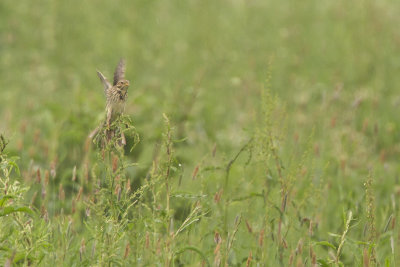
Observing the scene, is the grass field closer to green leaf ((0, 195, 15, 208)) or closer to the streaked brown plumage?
green leaf ((0, 195, 15, 208))

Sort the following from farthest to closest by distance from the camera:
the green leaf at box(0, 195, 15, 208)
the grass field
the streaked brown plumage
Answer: the grass field
the streaked brown plumage
the green leaf at box(0, 195, 15, 208)

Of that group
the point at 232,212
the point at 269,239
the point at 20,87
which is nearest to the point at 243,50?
the point at 20,87

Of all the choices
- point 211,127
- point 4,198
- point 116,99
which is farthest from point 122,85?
point 211,127

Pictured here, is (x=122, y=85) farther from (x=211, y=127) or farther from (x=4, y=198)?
(x=211, y=127)

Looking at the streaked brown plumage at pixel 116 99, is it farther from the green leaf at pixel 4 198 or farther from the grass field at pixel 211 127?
the green leaf at pixel 4 198

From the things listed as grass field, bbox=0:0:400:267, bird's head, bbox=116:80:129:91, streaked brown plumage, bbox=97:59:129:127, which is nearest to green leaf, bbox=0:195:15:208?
grass field, bbox=0:0:400:267

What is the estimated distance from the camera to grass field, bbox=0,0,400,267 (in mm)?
2717

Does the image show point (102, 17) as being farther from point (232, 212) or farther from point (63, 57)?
point (232, 212)

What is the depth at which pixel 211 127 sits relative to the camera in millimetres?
5105

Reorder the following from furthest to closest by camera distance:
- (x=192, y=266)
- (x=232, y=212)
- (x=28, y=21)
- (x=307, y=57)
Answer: (x=28, y=21) → (x=307, y=57) → (x=232, y=212) → (x=192, y=266)

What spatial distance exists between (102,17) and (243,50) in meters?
1.64

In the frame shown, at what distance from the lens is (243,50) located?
664 centimetres

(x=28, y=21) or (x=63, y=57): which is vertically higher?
(x=28, y=21)

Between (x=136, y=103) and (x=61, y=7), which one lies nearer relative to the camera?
(x=136, y=103)
